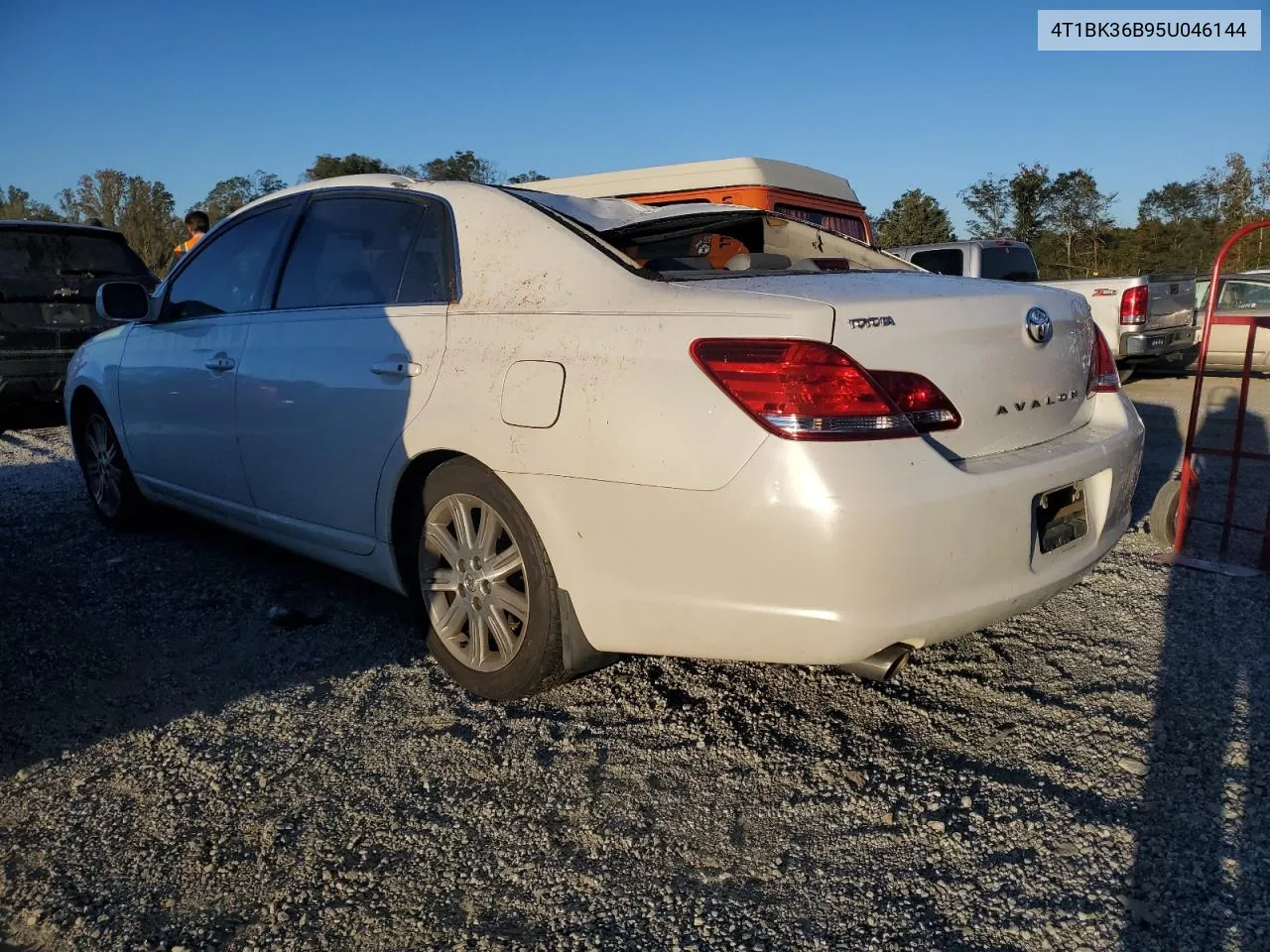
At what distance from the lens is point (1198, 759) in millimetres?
2609

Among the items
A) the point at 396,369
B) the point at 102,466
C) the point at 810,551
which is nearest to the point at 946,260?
the point at 102,466

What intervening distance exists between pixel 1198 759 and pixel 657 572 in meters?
1.49

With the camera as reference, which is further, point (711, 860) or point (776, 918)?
point (711, 860)

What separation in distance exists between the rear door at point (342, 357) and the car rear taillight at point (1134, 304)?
9948 millimetres

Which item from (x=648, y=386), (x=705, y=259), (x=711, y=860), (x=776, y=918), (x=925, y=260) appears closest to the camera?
(x=776, y=918)

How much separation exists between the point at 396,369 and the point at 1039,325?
6.32ft

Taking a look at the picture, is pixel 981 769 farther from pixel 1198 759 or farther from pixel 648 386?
pixel 648 386

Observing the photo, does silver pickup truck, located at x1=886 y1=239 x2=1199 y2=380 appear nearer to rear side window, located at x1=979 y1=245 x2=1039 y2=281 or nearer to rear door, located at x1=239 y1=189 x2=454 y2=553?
rear side window, located at x1=979 y1=245 x2=1039 y2=281

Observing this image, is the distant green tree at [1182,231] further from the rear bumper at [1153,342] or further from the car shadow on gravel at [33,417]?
the car shadow on gravel at [33,417]

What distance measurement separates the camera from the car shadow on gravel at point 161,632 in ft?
10.3

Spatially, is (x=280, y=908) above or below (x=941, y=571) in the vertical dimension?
below

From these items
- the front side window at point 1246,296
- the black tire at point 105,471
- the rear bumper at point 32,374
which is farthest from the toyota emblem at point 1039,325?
the front side window at point 1246,296

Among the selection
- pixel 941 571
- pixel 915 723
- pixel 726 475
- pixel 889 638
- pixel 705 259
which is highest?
pixel 705 259

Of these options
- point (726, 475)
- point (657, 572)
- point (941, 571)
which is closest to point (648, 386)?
point (726, 475)
